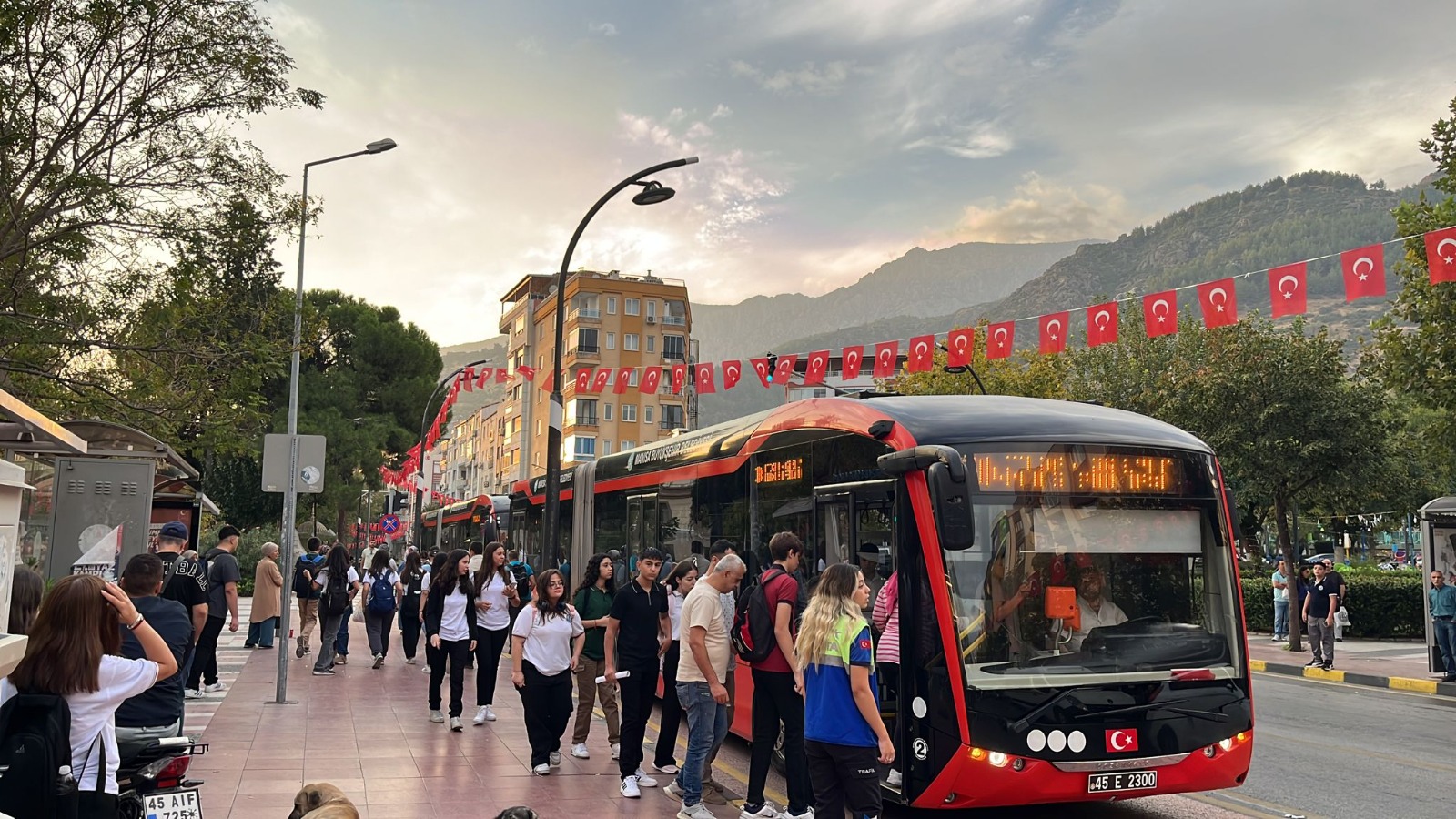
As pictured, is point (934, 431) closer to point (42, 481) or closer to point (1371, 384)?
point (42, 481)

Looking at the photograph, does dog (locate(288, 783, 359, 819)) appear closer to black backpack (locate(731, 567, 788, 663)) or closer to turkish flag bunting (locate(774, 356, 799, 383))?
black backpack (locate(731, 567, 788, 663))

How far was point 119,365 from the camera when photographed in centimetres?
1842

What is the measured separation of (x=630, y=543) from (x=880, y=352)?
7478mm

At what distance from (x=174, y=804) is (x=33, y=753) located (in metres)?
1.36

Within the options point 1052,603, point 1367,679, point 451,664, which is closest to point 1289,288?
point 1367,679

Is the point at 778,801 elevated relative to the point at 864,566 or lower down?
lower down

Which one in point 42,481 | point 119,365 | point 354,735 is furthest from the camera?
point 119,365

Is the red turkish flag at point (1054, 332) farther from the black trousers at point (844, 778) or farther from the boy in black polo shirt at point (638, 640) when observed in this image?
the black trousers at point (844, 778)

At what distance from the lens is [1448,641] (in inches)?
696

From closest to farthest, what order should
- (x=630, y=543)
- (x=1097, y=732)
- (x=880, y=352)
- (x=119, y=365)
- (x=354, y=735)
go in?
(x=1097, y=732) < (x=354, y=735) < (x=630, y=543) < (x=119, y=365) < (x=880, y=352)

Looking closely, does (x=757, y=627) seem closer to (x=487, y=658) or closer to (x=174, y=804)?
(x=174, y=804)

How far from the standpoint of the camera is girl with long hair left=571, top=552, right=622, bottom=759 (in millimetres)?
9977

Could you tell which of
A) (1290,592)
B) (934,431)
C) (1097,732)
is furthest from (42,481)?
(1290,592)

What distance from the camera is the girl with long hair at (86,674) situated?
4.54 metres
